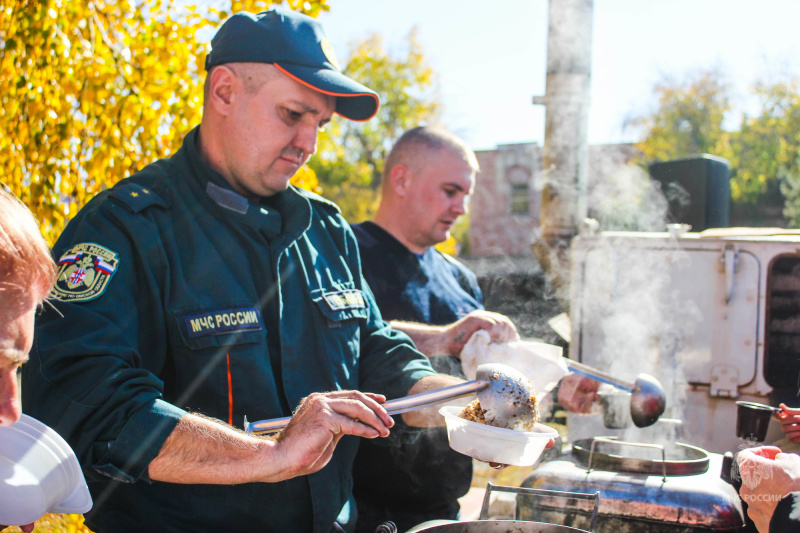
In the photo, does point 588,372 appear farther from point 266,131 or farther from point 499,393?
point 266,131

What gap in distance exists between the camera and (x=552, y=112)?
8203 mm

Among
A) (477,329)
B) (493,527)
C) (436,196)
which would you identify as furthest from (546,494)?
(436,196)

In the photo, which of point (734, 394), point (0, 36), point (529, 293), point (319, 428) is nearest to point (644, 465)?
point (319, 428)

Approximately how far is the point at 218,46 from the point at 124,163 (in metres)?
1.10

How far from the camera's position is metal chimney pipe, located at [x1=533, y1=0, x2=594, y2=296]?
8.09 m

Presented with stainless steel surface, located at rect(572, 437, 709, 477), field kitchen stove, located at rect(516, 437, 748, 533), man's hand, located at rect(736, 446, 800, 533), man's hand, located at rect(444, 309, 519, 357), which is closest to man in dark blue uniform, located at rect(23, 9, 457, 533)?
man's hand, located at rect(444, 309, 519, 357)

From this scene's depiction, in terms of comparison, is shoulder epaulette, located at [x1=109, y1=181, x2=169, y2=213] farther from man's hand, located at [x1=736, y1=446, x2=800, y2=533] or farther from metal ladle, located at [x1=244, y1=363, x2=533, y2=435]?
man's hand, located at [x1=736, y1=446, x2=800, y2=533]

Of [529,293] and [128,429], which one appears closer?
[128,429]

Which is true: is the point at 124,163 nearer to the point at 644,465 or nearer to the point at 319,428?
the point at 319,428

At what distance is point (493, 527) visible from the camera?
181 centimetres

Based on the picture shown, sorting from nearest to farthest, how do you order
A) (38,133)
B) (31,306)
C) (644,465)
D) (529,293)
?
(31,306), (644,465), (38,133), (529,293)

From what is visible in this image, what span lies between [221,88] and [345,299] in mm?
827

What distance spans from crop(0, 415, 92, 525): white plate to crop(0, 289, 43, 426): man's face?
0.29 feet

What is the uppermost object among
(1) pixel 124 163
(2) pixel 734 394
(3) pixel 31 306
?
(1) pixel 124 163
